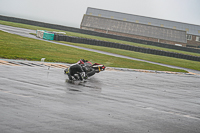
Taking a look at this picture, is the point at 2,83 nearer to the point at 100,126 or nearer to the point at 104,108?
the point at 104,108

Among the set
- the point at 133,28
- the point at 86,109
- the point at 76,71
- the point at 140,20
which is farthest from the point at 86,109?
the point at 140,20

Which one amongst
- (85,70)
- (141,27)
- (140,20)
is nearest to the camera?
(85,70)

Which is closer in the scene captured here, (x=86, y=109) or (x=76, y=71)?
(x=86, y=109)

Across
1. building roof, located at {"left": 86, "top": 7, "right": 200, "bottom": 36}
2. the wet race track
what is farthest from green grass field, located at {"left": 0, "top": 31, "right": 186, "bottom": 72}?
building roof, located at {"left": 86, "top": 7, "right": 200, "bottom": 36}

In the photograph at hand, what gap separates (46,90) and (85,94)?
1315 mm

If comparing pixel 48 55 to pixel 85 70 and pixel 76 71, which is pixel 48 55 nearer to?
pixel 85 70

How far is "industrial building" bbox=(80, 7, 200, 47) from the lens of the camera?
79500 millimetres

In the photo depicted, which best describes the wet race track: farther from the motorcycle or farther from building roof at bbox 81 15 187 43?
building roof at bbox 81 15 187 43

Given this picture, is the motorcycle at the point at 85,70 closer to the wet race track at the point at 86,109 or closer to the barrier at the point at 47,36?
the wet race track at the point at 86,109

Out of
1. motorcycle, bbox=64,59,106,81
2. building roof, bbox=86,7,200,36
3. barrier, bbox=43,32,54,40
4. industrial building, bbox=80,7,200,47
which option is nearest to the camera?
motorcycle, bbox=64,59,106,81

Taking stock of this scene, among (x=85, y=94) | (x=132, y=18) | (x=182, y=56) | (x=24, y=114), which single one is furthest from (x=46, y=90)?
(x=132, y=18)

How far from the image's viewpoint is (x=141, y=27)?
82188 mm

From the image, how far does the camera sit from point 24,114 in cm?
725

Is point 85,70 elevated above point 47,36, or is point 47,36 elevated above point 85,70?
point 47,36
